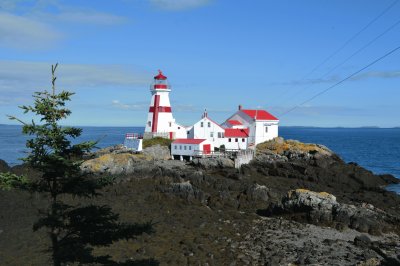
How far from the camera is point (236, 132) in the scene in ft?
173

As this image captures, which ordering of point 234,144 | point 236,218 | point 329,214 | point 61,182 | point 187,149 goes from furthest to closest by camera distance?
point 234,144, point 187,149, point 236,218, point 329,214, point 61,182

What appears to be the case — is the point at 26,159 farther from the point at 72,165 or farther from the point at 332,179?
the point at 332,179

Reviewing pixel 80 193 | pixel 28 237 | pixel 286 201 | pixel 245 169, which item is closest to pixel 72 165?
pixel 80 193

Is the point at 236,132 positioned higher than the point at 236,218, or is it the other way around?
the point at 236,132

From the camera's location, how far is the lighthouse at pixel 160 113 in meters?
51.7

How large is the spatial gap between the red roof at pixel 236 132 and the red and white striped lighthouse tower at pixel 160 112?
6.76 m

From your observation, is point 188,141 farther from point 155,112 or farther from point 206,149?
point 155,112

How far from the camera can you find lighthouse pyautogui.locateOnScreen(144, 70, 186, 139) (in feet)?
170

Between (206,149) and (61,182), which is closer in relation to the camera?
(61,182)

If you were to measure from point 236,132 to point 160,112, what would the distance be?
9.67 metres

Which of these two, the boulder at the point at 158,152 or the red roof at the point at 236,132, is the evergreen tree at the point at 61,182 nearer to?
the boulder at the point at 158,152

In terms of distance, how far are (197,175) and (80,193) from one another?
26.1 metres

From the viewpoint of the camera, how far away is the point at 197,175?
35.7 metres

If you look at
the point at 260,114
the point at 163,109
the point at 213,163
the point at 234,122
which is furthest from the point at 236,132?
the point at 213,163
